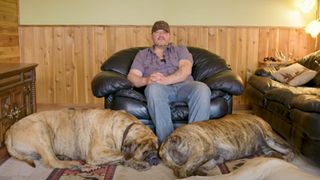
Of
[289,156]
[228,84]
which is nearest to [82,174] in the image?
[228,84]

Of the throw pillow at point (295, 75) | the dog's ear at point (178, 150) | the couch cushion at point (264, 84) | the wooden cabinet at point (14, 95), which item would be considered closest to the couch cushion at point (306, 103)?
the couch cushion at point (264, 84)

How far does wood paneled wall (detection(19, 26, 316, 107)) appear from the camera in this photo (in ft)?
16.4

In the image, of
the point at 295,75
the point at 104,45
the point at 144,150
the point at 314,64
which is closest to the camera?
the point at 144,150

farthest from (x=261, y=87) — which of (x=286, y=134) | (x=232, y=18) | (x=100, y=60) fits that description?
(x=100, y=60)

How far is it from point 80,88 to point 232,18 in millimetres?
2323

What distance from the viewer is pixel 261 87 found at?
379cm

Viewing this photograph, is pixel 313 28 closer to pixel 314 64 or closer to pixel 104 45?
pixel 314 64

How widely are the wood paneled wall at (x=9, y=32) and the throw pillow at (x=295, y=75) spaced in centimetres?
329

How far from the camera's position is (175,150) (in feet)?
8.71

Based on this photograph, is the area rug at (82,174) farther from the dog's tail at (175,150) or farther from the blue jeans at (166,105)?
the blue jeans at (166,105)

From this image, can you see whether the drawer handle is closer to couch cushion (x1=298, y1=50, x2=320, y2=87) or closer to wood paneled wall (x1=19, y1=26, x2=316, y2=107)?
wood paneled wall (x1=19, y1=26, x2=316, y2=107)

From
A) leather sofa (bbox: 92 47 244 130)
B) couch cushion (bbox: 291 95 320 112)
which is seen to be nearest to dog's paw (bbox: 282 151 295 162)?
couch cushion (bbox: 291 95 320 112)

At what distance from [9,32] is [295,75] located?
3567 millimetres

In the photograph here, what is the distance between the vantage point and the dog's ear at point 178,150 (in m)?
2.62
